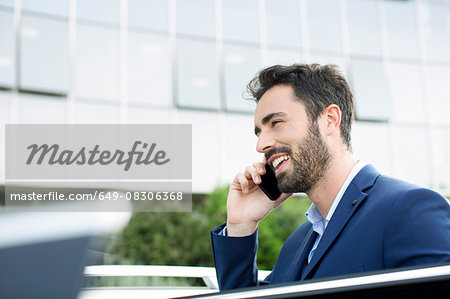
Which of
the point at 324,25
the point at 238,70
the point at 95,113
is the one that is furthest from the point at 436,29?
the point at 95,113

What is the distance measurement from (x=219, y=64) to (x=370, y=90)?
14.8 ft

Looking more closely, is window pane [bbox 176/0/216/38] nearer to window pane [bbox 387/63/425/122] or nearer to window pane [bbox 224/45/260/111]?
window pane [bbox 224/45/260/111]

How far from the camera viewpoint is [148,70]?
38.5 ft

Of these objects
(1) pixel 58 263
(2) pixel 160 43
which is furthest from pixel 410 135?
(1) pixel 58 263

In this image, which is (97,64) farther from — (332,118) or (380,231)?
(380,231)

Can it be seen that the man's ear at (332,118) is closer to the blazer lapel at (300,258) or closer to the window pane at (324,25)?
the blazer lapel at (300,258)

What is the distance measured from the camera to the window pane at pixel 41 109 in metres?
10.5

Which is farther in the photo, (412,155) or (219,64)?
(412,155)

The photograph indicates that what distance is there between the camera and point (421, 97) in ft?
45.9

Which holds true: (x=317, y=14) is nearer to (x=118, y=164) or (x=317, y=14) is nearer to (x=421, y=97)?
(x=421, y=97)

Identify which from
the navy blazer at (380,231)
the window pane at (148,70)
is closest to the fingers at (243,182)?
the navy blazer at (380,231)

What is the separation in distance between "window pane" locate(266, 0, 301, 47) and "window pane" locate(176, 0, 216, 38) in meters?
1.69

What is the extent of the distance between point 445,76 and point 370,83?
276 centimetres

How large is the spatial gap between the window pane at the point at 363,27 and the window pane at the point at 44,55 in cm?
813
